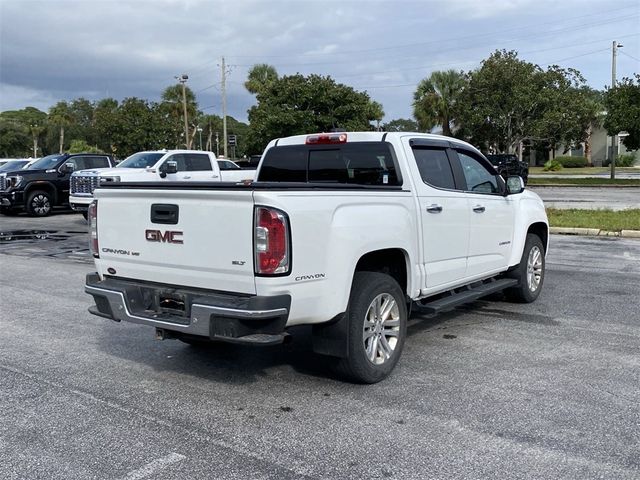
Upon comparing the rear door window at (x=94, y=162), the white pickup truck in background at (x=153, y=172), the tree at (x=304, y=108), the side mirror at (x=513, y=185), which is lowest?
the side mirror at (x=513, y=185)

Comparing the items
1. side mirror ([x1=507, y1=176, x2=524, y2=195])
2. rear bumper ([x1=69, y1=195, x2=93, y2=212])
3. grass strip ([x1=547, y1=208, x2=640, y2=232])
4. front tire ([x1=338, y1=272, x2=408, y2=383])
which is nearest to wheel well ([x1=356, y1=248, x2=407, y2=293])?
front tire ([x1=338, y1=272, x2=408, y2=383])

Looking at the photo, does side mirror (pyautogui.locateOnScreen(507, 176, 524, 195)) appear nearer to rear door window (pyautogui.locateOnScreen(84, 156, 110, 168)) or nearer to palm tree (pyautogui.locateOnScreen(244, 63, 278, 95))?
rear door window (pyautogui.locateOnScreen(84, 156, 110, 168))

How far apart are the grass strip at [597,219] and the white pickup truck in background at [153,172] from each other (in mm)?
7972

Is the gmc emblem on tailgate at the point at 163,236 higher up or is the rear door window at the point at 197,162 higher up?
the rear door window at the point at 197,162

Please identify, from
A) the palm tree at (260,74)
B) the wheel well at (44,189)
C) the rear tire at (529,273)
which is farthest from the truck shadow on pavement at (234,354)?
the palm tree at (260,74)

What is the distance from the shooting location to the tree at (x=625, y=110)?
101 feet

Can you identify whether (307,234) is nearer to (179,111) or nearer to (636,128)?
(636,128)

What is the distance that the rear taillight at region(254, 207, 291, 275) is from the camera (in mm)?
3990

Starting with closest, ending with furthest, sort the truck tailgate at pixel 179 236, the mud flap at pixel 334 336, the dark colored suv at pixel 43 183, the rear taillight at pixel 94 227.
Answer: the truck tailgate at pixel 179 236 < the mud flap at pixel 334 336 < the rear taillight at pixel 94 227 < the dark colored suv at pixel 43 183

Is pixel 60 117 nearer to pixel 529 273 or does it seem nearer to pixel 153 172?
pixel 153 172

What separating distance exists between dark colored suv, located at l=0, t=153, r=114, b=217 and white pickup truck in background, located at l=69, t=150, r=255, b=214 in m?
3.28

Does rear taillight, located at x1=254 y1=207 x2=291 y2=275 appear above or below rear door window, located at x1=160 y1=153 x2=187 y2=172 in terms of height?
below

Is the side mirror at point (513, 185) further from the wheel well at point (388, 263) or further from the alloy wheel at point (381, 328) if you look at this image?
the alloy wheel at point (381, 328)

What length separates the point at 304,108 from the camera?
128ft
